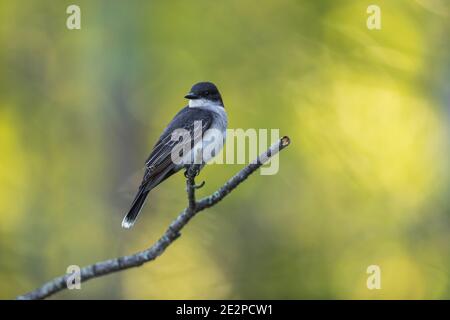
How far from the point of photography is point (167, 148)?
18.9ft

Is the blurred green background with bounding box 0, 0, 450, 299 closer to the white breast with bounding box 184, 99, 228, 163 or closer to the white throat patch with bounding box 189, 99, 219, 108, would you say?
the white throat patch with bounding box 189, 99, 219, 108

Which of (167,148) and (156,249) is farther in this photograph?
(167,148)

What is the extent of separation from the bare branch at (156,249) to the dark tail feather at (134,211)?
1582mm

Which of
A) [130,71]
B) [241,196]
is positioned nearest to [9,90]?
[130,71]

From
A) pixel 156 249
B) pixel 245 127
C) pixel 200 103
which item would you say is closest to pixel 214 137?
pixel 200 103

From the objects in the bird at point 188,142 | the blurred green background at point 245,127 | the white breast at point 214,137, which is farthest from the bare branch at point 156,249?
the blurred green background at point 245,127

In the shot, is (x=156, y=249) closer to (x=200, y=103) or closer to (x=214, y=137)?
(x=214, y=137)

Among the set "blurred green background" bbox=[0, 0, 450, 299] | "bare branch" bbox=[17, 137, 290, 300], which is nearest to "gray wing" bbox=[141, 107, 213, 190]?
"bare branch" bbox=[17, 137, 290, 300]

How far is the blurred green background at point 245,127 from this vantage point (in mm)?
8844

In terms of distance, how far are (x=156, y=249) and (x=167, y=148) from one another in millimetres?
2406

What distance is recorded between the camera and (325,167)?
948cm
